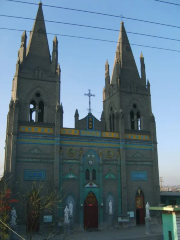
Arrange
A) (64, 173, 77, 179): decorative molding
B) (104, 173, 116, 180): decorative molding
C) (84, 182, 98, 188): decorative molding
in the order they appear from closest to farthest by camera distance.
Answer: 1. (64, 173, 77, 179): decorative molding
2. (84, 182, 98, 188): decorative molding
3. (104, 173, 116, 180): decorative molding

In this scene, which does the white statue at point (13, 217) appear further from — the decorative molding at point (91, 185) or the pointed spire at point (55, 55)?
the pointed spire at point (55, 55)

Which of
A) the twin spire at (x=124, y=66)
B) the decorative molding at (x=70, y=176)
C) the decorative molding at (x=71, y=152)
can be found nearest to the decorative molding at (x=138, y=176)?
the decorative molding at (x=70, y=176)

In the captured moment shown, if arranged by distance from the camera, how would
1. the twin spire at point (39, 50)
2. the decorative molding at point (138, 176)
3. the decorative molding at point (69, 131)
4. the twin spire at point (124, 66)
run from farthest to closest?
1. the twin spire at point (124, 66)
2. the twin spire at point (39, 50)
3. the decorative molding at point (138, 176)
4. the decorative molding at point (69, 131)

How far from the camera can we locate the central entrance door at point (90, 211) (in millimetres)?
31797

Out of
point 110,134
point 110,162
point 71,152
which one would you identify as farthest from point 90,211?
point 110,134

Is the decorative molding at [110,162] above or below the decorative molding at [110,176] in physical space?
above

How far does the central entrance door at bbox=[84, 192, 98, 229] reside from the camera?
31.8m

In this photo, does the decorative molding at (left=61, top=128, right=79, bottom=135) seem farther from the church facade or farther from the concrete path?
the concrete path

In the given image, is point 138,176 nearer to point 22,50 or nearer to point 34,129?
point 34,129

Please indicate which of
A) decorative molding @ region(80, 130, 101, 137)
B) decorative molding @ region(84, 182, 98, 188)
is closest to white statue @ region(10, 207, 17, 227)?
decorative molding @ region(84, 182, 98, 188)

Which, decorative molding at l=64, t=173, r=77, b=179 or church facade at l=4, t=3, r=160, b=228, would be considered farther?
decorative molding at l=64, t=173, r=77, b=179

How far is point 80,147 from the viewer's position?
3369cm

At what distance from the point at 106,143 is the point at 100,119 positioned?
402 centimetres

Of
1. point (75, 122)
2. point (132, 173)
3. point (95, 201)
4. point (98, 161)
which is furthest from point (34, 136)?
point (132, 173)
